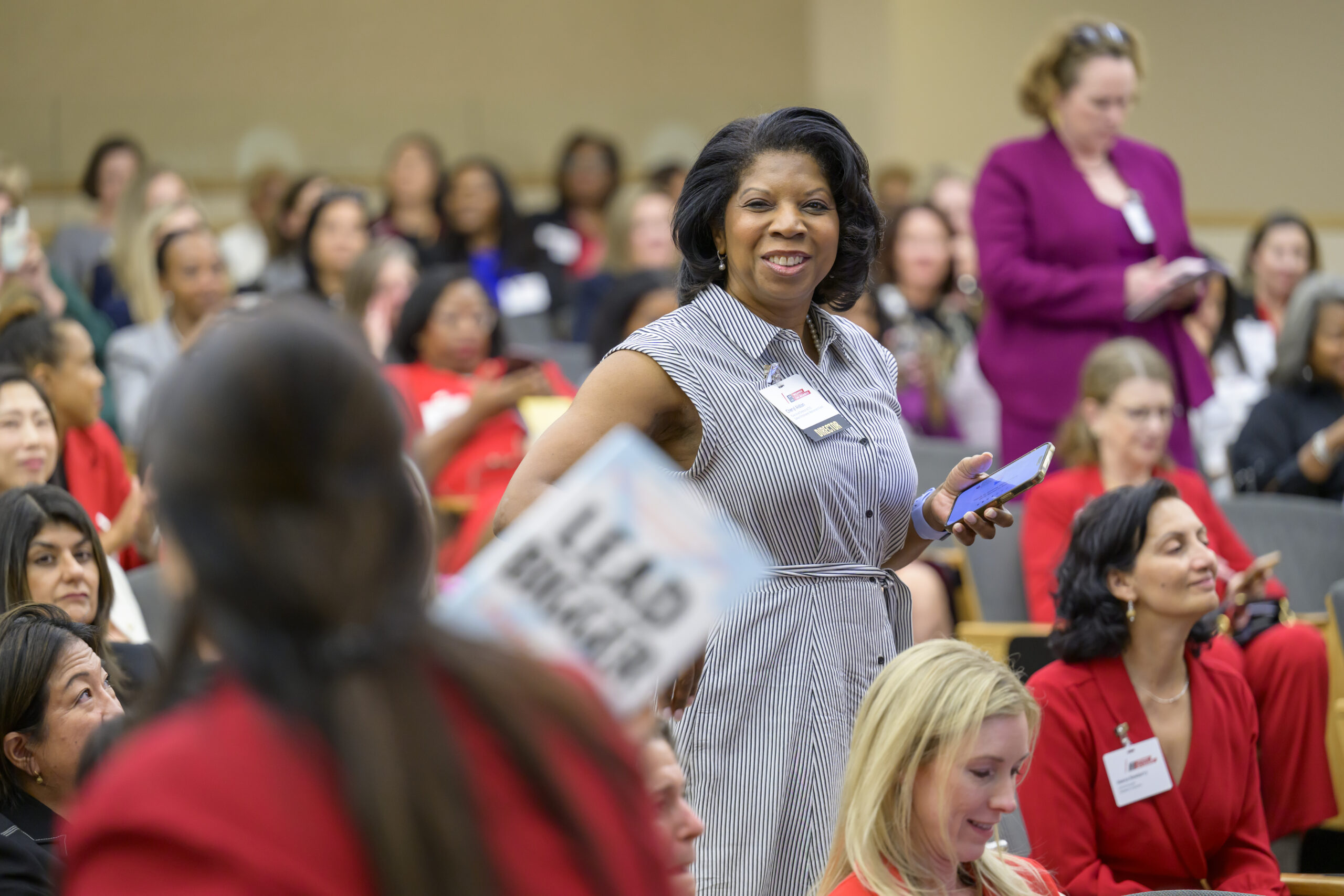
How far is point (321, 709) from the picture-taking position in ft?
2.57

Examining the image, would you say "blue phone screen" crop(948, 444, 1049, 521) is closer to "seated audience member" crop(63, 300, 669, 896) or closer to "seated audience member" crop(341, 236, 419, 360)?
"seated audience member" crop(63, 300, 669, 896)

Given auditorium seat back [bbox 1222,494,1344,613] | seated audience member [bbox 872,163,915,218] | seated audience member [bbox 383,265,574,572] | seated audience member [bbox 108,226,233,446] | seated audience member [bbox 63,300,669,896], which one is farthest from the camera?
seated audience member [bbox 872,163,915,218]

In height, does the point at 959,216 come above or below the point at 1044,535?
above

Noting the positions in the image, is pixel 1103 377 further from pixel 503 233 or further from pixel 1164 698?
pixel 503 233

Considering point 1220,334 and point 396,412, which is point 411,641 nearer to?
point 396,412

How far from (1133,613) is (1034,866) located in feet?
2.55

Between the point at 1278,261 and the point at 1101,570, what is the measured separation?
12.7ft

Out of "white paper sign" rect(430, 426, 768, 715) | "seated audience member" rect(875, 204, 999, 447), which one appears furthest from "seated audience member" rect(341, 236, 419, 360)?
"white paper sign" rect(430, 426, 768, 715)

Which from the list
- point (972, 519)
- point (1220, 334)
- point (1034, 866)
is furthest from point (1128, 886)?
point (1220, 334)

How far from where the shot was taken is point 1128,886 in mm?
2578

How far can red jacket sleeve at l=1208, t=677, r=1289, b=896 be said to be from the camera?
2.63 meters

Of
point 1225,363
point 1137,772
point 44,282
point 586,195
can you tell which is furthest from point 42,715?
point 586,195

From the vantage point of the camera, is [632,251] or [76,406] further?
[632,251]

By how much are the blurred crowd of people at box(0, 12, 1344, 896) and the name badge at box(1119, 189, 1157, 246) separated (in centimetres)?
2
